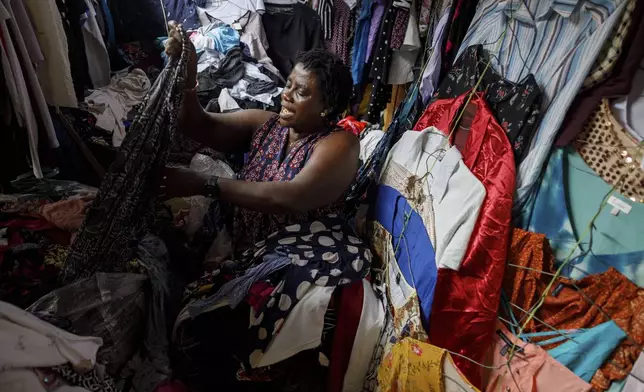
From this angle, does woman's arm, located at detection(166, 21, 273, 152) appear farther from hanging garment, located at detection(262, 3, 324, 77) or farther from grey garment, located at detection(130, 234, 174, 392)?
hanging garment, located at detection(262, 3, 324, 77)

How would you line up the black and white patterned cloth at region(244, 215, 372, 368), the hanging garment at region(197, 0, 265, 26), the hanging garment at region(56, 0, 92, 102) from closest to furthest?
the black and white patterned cloth at region(244, 215, 372, 368) → the hanging garment at region(56, 0, 92, 102) → the hanging garment at region(197, 0, 265, 26)

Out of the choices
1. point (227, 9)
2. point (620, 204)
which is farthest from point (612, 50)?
point (227, 9)

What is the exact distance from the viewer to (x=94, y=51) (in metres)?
2.73

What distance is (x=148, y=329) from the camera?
124cm

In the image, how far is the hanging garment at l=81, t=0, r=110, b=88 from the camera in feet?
8.46

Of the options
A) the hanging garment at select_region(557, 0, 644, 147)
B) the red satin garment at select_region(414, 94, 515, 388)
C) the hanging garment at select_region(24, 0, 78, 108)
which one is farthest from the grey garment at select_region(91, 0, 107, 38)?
the hanging garment at select_region(557, 0, 644, 147)

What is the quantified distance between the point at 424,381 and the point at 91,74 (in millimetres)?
2777

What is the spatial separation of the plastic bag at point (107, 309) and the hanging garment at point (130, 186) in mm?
66

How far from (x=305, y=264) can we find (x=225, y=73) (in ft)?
7.98

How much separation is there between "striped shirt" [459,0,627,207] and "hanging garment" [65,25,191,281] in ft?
3.90

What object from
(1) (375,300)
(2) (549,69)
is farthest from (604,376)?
(2) (549,69)

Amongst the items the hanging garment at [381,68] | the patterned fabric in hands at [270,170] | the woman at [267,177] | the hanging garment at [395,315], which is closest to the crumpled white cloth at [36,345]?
the woman at [267,177]

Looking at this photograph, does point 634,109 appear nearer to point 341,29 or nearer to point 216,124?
point 216,124

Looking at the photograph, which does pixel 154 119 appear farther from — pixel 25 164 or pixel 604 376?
pixel 604 376
